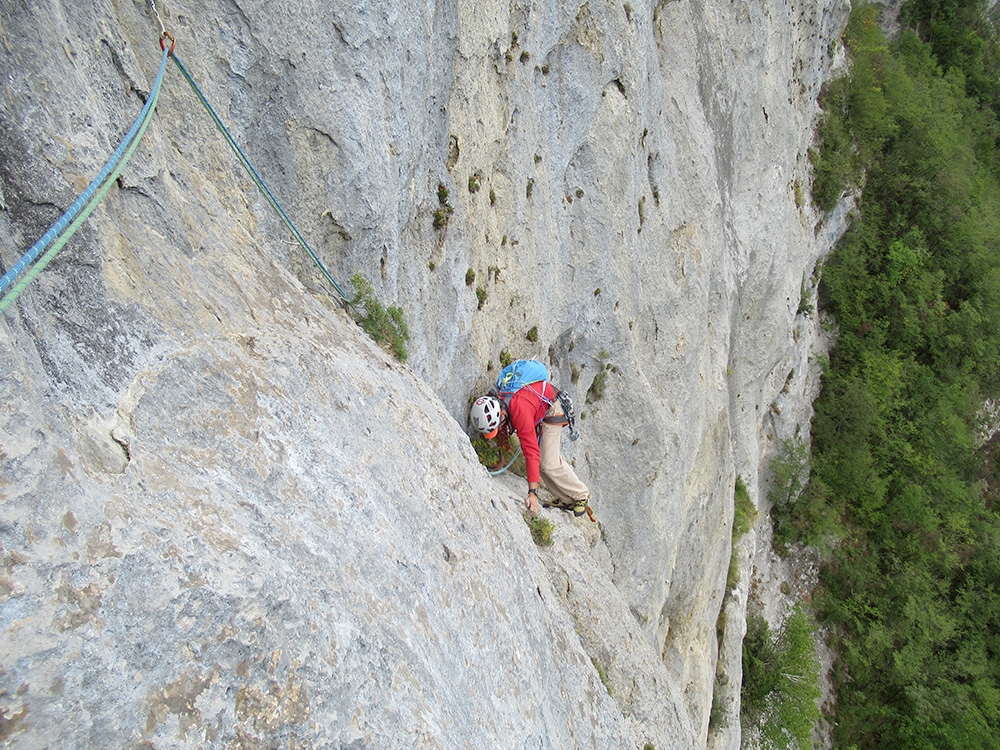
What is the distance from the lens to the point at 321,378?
429cm

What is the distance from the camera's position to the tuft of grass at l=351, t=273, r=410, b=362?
5578 mm

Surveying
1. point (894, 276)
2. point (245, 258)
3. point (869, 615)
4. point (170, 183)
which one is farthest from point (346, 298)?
point (894, 276)

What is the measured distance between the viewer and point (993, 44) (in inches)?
1401

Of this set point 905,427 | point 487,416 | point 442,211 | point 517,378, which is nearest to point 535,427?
point 517,378

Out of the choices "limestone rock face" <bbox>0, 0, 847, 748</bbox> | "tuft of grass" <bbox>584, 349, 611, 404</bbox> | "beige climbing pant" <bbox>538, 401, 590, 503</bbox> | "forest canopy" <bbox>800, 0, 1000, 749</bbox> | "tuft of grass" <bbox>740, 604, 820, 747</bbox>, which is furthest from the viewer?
"forest canopy" <bbox>800, 0, 1000, 749</bbox>

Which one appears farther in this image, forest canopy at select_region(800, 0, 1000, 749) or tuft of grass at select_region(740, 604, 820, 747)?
forest canopy at select_region(800, 0, 1000, 749)

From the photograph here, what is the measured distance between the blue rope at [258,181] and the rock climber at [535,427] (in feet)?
8.55

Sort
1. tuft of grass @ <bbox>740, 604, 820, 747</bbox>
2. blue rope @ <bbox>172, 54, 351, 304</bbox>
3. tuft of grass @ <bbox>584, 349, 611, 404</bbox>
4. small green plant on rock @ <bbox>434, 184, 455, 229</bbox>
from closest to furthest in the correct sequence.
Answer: blue rope @ <bbox>172, 54, 351, 304</bbox> < small green plant on rock @ <bbox>434, 184, 455, 229</bbox> < tuft of grass @ <bbox>584, 349, 611, 404</bbox> < tuft of grass @ <bbox>740, 604, 820, 747</bbox>

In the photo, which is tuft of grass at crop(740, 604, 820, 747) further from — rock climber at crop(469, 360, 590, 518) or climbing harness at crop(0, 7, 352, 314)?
climbing harness at crop(0, 7, 352, 314)

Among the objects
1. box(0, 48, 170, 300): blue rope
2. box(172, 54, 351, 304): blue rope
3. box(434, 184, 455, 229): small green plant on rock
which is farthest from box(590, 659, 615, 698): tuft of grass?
box(0, 48, 170, 300): blue rope

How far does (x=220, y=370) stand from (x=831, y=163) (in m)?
24.0

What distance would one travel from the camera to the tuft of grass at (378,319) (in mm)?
5578

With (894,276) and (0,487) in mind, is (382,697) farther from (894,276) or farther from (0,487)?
(894,276)

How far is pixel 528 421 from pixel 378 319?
8.48ft
